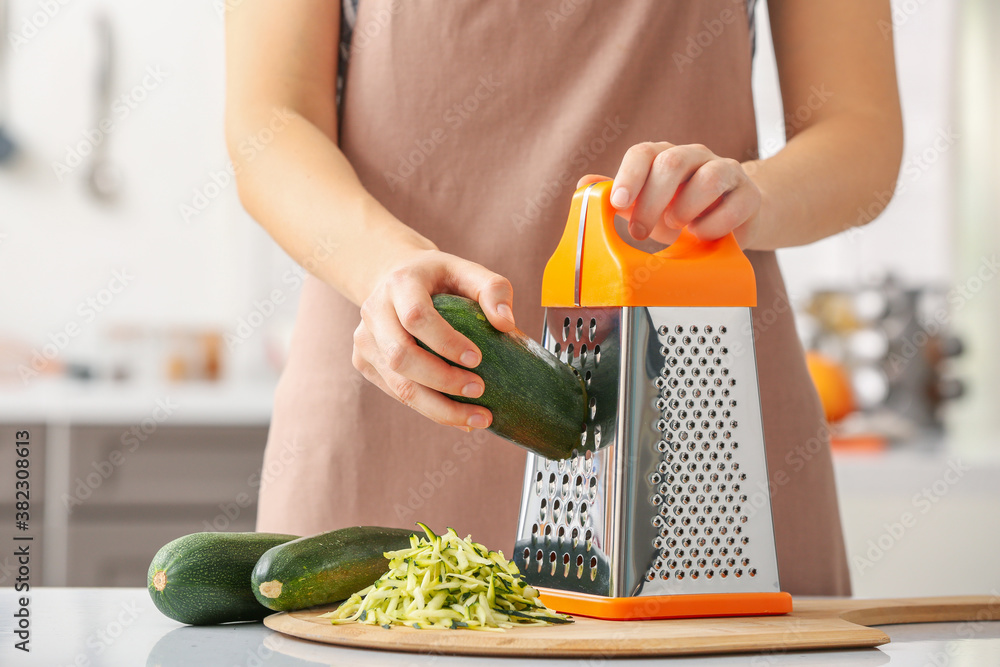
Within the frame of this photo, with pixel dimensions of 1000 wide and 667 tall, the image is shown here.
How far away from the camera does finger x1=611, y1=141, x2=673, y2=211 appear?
0.86 meters

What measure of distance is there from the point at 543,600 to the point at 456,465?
338 mm

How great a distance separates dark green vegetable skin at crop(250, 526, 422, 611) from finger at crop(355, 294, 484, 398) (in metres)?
0.18

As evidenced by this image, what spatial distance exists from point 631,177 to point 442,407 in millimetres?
251

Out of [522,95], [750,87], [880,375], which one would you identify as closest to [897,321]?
[880,375]

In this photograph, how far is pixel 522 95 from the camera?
1273 mm

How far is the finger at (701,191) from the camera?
2.87 ft

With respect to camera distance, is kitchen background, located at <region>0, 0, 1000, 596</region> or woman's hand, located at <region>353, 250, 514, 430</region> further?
kitchen background, located at <region>0, 0, 1000, 596</region>

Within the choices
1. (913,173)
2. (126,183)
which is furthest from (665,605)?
(126,183)

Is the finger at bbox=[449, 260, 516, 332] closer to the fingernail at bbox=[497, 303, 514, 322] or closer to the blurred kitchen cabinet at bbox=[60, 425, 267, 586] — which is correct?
the fingernail at bbox=[497, 303, 514, 322]

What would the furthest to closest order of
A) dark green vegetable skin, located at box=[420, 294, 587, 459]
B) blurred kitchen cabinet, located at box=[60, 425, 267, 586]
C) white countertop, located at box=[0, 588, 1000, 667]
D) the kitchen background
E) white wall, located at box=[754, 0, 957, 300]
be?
white wall, located at box=[754, 0, 957, 300] → the kitchen background → blurred kitchen cabinet, located at box=[60, 425, 267, 586] → dark green vegetable skin, located at box=[420, 294, 587, 459] → white countertop, located at box=[0, 588, 1000, 667]

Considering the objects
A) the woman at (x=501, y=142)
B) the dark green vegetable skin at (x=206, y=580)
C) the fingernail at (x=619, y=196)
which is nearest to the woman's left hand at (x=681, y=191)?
the fingernail at (x=619, y=196)

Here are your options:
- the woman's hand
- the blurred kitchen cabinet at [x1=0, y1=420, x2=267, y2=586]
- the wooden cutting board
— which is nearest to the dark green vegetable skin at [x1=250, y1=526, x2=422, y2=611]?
the wooden cutting board

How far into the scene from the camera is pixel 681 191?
2.91 feet

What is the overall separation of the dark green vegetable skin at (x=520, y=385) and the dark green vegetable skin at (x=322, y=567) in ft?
0.55
